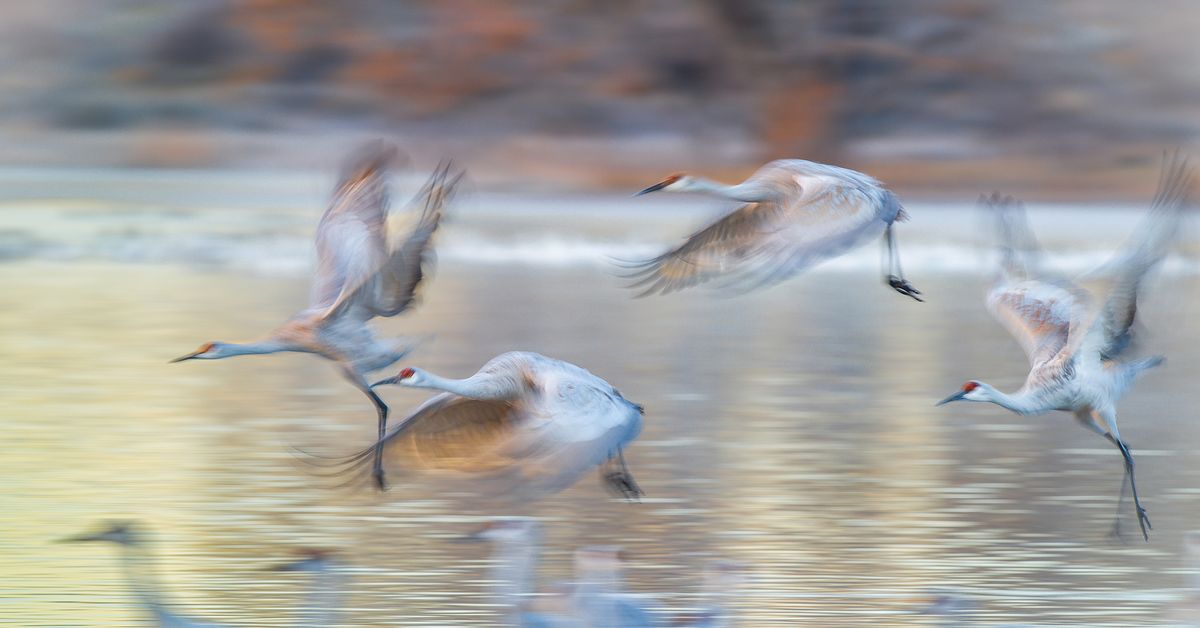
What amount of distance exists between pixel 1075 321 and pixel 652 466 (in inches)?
110

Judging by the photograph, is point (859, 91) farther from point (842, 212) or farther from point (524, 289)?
point (842, 212)

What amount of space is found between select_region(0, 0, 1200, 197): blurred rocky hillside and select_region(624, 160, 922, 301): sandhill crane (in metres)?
26.9

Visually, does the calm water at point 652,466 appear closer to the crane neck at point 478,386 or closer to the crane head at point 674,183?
the crane neck at point 478,386

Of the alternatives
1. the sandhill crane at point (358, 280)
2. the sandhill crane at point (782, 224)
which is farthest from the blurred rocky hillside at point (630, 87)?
the sandhill crane at point (358, 280)

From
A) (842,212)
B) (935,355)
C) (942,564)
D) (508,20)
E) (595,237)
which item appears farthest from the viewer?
(508,20)

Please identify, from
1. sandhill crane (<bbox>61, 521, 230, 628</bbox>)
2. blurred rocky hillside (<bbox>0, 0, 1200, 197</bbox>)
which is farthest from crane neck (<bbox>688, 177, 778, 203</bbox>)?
blurred rocky hillside (<bbox>0, 0, 1200, 197</bbox>)

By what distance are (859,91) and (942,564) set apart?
93.4 ft

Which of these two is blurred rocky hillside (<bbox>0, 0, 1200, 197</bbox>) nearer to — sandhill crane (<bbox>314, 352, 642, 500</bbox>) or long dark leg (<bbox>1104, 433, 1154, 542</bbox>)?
long dark leg (<bbox>1104, 433, 1154, 542</bbox>)

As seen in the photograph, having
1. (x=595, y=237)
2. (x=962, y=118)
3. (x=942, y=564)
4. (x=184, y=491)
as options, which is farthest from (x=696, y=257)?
(x=962, y=118)

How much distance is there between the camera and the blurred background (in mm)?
8234

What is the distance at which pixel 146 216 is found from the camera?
98.0 feet

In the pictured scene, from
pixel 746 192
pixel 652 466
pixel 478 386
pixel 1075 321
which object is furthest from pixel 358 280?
pixel 652 466

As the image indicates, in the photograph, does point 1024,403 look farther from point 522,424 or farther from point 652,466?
point 652,466

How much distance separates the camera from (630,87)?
40062 mm
